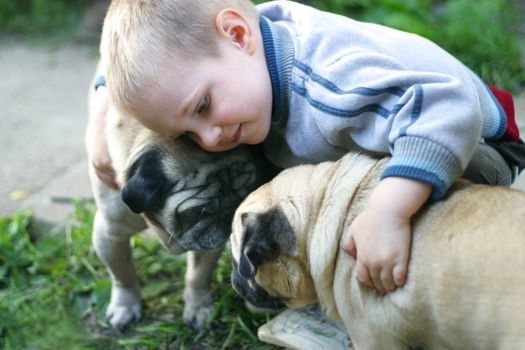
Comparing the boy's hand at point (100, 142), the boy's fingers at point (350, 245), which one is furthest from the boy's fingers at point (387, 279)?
the boy's hand at point (100, 142)

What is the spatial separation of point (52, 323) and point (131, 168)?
118 cm

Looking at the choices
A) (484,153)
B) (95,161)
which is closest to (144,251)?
(95,161)

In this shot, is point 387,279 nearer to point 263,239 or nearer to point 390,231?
point 390,231

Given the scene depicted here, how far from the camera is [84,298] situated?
11.3 ft

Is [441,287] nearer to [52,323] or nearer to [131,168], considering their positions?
[131,168]

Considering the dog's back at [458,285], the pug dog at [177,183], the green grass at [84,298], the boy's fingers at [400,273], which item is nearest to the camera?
the dog's back at [458,285]

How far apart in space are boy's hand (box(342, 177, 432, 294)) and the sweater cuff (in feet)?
0.08

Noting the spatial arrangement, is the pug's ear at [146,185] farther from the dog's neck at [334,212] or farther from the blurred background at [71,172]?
the blurred background at [71,172]

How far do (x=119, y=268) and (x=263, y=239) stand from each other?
1.22 metres

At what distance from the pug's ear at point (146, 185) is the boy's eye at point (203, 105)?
0.28m

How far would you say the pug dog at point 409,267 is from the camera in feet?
6.07

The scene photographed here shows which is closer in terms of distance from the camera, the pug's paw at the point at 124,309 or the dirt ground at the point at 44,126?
the pug's paw at the point at 124,309

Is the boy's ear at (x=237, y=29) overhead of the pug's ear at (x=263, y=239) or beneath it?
overhead

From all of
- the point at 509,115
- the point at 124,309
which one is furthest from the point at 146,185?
the point at 509,115
